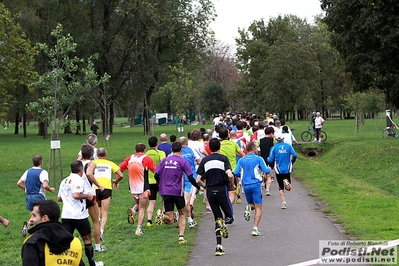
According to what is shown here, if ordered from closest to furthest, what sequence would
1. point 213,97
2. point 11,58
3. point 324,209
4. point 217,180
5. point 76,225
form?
point 76,225 → point 217,180 → point 324,209 → point 11,58 → point 213,97

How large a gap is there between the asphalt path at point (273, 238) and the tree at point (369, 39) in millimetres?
14103

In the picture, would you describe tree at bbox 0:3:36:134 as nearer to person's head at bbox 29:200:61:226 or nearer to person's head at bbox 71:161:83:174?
→ person's head at bbox 71:161:83:174

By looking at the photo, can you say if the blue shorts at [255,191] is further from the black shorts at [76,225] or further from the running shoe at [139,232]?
the black shorts at [76,225]

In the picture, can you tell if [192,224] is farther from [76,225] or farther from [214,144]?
[76,225]

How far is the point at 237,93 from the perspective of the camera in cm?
9394

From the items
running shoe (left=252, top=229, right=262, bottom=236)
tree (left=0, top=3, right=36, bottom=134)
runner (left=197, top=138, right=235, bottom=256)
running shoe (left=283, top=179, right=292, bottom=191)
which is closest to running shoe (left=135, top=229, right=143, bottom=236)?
running shoe (left=252, top=229, right=262, bottom=236)

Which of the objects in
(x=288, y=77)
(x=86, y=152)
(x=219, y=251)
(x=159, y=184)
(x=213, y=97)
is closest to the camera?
(x=219, y=251)

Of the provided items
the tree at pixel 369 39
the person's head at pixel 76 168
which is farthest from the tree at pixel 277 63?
the person's head at pixel 76 168

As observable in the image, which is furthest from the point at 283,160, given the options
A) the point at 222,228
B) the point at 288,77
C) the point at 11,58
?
the point at 288,77

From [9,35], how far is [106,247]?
18.8 meters

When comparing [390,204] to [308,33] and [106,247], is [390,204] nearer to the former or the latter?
[106,247]

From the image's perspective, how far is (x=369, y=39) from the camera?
2881cm

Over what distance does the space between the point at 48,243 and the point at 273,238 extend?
6.70 metres

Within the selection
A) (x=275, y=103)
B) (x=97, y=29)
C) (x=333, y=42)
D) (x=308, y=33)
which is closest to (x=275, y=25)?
(x=308, y=33)
